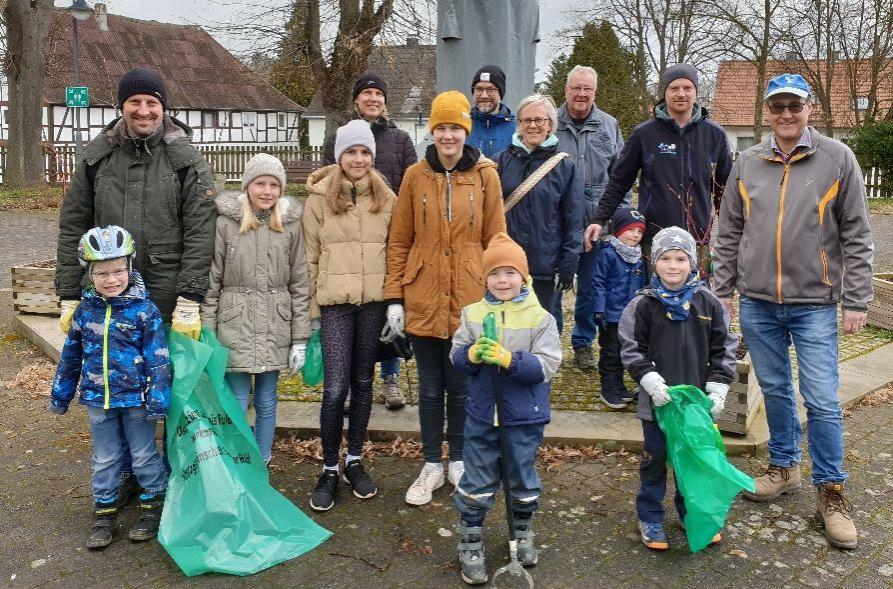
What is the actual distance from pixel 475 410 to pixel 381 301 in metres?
0.90

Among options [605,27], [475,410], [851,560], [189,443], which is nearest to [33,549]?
[189,443]

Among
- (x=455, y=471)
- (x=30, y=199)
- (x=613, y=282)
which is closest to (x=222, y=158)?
(x=30, y=199)

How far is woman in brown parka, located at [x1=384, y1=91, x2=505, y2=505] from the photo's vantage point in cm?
412

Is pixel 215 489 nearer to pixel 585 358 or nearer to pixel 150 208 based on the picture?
pixel 150 208

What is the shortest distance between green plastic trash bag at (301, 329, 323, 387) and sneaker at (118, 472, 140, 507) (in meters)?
1.06

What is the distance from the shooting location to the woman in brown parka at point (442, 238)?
412cm

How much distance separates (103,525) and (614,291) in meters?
3.36

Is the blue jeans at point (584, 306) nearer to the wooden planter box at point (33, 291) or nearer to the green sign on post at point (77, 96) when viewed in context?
the wooden planter box at point (33, 291)

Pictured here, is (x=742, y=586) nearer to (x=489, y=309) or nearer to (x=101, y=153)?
(x=489, y=309)

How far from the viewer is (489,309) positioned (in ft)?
12.0

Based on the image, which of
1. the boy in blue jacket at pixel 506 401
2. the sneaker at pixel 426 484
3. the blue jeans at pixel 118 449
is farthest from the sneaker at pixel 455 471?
the blue jeans at pixel 118 449

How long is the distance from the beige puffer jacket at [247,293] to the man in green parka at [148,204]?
9cm

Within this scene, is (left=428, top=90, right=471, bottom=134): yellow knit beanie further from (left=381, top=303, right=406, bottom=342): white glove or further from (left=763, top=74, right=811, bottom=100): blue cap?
(left=763, top=74, right=811, bottom=100): blue cap

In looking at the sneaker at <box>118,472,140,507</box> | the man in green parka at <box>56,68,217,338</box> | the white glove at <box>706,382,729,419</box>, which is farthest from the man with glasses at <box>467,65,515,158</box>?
the sneaker at <box>118,472,140,507</box>
